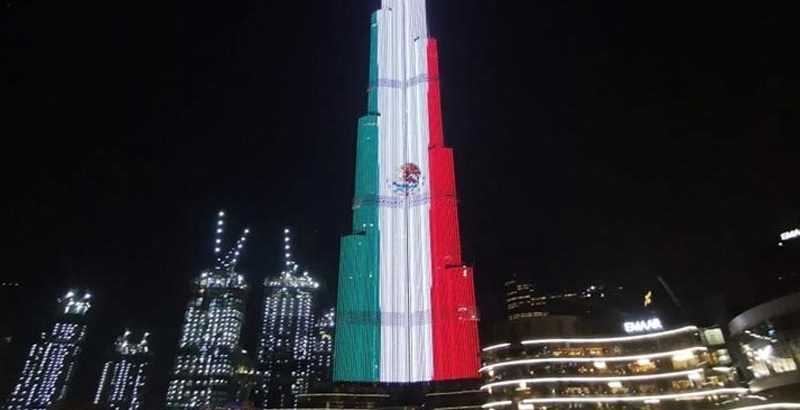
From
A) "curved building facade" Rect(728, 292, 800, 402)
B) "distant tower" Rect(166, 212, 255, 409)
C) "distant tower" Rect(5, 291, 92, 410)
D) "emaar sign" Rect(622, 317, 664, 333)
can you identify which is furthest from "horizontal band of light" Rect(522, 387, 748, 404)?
"distant tower" Rect(5, 291, 92, 410)

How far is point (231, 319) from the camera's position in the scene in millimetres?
198000

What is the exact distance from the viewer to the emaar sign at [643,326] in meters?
79.1

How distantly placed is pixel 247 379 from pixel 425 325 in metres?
133

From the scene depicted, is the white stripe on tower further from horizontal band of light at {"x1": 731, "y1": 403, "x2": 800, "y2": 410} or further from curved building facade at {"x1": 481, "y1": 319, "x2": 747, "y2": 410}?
horizontal band of light at {"x1": 731, "y1": 403, "x2": 800, "y2": 410}

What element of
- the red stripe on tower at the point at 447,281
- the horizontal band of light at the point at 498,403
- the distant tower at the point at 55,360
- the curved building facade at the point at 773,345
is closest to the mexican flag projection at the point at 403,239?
the red stripe on tower at the point at 447,281

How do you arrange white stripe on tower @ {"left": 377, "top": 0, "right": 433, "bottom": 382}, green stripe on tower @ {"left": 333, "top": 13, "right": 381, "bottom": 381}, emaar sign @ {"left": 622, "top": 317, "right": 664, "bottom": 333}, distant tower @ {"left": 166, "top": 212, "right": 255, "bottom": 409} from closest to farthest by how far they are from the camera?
white stripe on tower @ {"left": 377, "top": 0, "right": 433, "bottom": 382} < green stripe on tower @ {"left": 333, "top": 13, "right": 381, "bottom": 381} < emaar sign @ {"left": 622, "top": 317, "right": 664, "bottom": 333} < distant tower @ {"left": 166, "top": 212, "right": 255, "bottom": 409}

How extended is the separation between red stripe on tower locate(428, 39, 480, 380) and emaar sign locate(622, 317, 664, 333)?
24.9 meters

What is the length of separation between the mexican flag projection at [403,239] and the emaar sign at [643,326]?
25.5m

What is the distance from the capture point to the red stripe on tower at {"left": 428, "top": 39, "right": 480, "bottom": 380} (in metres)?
70.6

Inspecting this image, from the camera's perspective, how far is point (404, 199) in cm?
8012

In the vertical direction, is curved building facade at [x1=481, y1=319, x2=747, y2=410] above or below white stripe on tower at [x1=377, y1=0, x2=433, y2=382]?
below

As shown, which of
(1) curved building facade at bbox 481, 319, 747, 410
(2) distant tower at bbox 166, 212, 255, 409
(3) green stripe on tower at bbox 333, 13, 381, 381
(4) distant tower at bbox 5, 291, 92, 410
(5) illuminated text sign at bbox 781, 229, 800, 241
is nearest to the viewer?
(5) illuminated text sign at bbox 781, 229, 800, 241

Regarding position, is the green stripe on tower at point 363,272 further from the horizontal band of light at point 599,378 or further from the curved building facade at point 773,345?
the curved building facade at point 773,345

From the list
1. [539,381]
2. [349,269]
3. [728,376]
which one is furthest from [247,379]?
[728,376]
